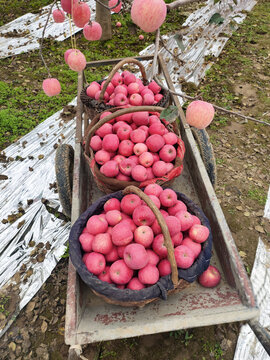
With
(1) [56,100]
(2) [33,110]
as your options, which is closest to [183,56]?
(1) [56,100]

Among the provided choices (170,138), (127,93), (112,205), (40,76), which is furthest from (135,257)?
(40,76)

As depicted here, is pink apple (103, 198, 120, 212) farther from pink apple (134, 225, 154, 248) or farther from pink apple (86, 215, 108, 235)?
pink apple (134, 225, 154, 248)

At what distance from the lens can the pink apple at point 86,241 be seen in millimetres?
1623

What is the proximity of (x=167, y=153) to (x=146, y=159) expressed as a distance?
0.60 feet

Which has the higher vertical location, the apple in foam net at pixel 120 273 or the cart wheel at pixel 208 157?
the apple in foam net at pixel 120 273

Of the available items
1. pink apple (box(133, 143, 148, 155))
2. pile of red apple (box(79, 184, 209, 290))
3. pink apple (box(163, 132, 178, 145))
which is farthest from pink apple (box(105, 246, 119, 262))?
pink apple (box(163, 132, 178, 145))

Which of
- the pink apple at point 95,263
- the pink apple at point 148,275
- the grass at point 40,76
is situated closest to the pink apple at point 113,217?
the pink apple at point 95,263

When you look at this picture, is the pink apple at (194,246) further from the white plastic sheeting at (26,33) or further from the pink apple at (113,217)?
the white plastic sheeting at (26,33)

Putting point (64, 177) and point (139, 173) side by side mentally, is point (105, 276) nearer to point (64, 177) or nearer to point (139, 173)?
point (139, 173)

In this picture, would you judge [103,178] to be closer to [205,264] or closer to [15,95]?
[205,264]

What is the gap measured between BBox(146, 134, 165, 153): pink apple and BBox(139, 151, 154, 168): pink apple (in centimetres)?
7

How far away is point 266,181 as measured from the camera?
→ 350cm

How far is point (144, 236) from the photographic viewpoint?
1570mm

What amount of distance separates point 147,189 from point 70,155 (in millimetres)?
1223
